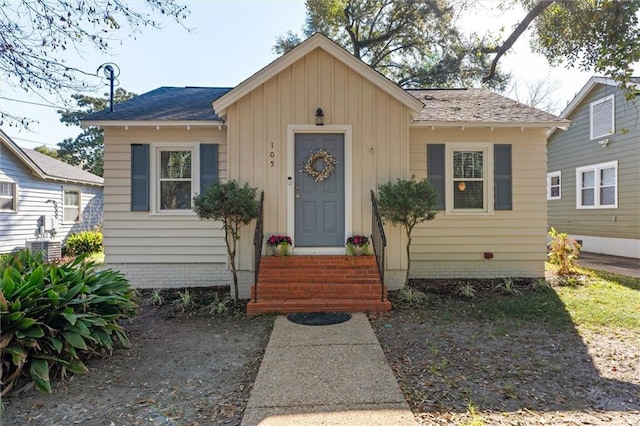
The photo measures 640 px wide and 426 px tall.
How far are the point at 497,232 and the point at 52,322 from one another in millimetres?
7362

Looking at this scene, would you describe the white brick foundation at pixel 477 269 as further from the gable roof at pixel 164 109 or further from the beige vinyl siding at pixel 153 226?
the gable roof at pixel 164 109

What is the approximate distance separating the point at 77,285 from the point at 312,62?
4.82m

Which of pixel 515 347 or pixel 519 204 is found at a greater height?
pixel 519 204

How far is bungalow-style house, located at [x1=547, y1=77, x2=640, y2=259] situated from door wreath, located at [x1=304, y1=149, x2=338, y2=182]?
886cm

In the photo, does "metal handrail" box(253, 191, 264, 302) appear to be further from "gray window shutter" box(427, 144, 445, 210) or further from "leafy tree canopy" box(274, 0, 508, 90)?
"leafy tree canopy" box(274, 0, 508, 90)

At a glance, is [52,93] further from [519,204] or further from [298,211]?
[519,204]

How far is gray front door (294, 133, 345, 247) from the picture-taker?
249 inches

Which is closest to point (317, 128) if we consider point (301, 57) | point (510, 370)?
point (301, 57)

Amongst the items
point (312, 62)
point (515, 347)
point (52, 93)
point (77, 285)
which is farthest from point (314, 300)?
point (52, 93)

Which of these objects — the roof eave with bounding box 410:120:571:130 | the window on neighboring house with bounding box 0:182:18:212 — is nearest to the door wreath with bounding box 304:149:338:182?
Answer: the roof eave with bounding box 410:120:571:130

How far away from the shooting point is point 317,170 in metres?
6.32

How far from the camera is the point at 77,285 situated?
12.5ft

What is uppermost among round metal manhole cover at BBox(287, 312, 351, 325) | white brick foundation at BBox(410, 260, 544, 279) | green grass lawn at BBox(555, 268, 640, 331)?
white brick foundation at BBox(410, 260, 544, 279)

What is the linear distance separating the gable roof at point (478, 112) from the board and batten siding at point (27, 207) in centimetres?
1292
